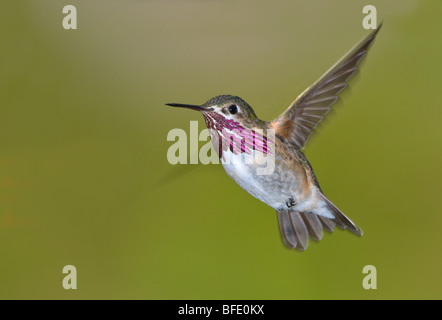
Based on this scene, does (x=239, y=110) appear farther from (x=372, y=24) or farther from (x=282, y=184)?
(x=372, y=24)

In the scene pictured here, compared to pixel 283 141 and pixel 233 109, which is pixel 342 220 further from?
pixel 233 109

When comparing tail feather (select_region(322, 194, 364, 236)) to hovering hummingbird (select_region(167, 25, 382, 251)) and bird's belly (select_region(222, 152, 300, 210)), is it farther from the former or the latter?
bird's belly (select_region(222, 152, 300, 210))

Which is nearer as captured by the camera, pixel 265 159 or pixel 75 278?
pixel 265 159

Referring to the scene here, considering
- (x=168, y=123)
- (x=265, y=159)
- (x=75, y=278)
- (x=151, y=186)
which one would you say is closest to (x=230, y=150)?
(x=265, y=159)

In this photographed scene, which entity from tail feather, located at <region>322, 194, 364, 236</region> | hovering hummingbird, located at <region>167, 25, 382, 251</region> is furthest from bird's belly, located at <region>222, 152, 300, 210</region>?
tail feather, located at <region>322, 194, 364, 236</region>

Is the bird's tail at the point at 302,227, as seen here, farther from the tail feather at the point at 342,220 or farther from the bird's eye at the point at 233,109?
the bird's eye at the point at 233,109

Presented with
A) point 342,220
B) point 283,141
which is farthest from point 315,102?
point 342,220

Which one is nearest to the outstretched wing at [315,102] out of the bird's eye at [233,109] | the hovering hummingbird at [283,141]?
the hovering hummingbird at [283,141]
